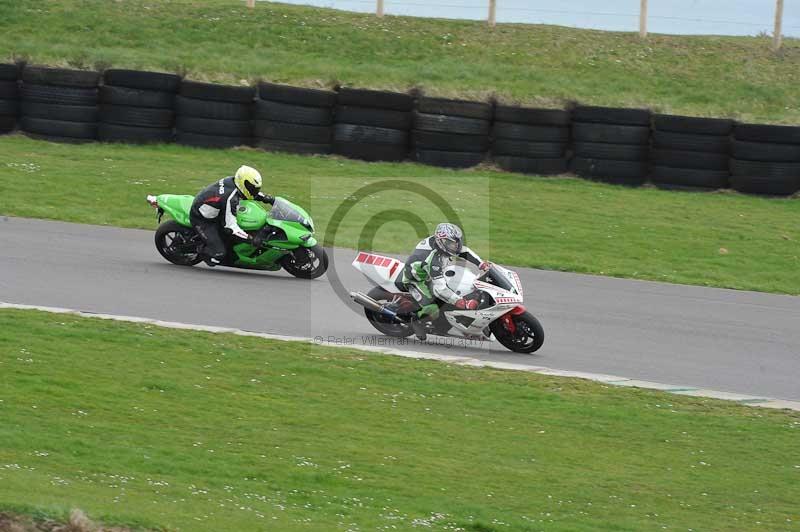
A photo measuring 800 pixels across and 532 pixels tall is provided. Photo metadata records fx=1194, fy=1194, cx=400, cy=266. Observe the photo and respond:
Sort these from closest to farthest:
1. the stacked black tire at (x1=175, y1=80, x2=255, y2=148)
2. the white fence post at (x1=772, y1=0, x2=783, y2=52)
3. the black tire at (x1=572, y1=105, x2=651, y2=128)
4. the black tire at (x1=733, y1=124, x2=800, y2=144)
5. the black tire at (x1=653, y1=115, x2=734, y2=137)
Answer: the black tire at (x1=733, y1=124, x2=800, y2=144) → the black tire at (x1=653, y1=115, x2=734, y2=137) → the black tire at (x1=572, y1=105, x2=651, y2=128) → the stacked black tire at (x1=175, y1=80, x2=255, y2=148) → the white fence post at (x1=772, y1=0, x2=783, y2=52)

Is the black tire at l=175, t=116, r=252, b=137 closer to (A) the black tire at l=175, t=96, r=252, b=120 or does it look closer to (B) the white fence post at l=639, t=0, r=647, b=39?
(A) the black tire at l=175, t=96, r=252, b=120

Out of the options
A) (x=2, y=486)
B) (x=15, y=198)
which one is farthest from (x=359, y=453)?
(x=15, y=198)

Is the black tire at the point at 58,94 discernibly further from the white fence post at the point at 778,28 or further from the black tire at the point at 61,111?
the white fence post at the point at 778,28

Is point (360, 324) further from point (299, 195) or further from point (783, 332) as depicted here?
point (299, 195)

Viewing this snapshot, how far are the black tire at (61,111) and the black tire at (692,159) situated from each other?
10.3 meters

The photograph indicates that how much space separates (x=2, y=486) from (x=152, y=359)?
12.2 feet

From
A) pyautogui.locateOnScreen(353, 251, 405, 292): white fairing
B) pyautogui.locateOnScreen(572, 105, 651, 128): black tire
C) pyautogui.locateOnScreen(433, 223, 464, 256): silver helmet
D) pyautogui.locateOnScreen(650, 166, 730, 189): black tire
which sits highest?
pyautogui.locateOnScreen(572, 105, 651, 128): black tire

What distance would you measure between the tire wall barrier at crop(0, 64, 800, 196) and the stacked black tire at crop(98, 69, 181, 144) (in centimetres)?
2

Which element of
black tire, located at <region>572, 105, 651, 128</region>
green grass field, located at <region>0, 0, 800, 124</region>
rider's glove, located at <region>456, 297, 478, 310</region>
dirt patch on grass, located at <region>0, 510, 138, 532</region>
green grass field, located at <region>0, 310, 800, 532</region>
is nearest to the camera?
dirt patch on grass, located at <region>0, 510, 138, 532</region>

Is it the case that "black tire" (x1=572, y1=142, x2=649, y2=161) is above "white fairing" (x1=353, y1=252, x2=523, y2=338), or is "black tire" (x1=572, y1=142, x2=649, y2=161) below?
above

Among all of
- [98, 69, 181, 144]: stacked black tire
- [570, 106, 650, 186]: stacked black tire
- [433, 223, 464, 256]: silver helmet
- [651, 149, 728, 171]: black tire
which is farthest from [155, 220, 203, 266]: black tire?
[651, 149, 728, 171]: black tire

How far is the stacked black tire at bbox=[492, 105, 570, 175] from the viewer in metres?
21.4

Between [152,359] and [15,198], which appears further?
[15,198]

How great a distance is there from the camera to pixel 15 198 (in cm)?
1875
